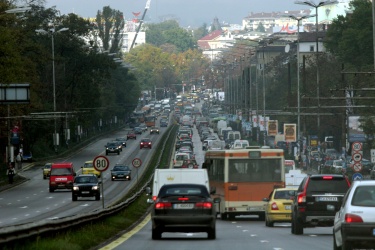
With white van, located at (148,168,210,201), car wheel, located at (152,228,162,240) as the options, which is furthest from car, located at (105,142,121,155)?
car wheel, located at (152,228,162,240)

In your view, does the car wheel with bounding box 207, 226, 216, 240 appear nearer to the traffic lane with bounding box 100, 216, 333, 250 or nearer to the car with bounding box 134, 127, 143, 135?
the traffic lane with bounding box 100, 216, 333, 250

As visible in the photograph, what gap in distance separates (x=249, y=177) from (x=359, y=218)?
2535cm

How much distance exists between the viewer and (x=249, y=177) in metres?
47.3

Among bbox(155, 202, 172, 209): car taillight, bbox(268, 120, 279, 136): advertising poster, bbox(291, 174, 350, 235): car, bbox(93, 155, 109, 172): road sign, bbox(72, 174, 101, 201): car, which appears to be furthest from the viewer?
bbox(268, 120, 279, 136): advertising poster

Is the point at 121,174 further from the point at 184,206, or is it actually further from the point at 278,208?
the point at 184,206

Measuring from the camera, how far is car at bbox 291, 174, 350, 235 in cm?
3384

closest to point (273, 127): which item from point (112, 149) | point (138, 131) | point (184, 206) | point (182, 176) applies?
point (112, 149)

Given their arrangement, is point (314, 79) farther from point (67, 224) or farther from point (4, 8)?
point (67, 224)

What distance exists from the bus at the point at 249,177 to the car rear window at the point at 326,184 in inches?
504

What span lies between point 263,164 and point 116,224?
1023 centimetres

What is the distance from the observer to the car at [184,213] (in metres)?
31.4

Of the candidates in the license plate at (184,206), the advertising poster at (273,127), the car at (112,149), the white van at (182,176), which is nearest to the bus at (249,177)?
the white van at (182,176)

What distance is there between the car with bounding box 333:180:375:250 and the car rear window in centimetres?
1126

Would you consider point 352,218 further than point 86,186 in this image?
No
